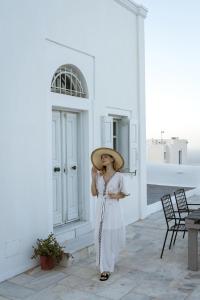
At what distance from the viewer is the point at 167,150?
875 inches

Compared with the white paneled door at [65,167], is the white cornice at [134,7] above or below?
above

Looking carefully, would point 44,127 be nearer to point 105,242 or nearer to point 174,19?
point 105,242

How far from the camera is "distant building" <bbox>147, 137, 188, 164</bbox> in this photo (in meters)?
21.7

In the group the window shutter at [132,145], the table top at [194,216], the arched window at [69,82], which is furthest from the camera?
the window shutter at [132,145]

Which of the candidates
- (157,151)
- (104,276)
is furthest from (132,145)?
(157,151)

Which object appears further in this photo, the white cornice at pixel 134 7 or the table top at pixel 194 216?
the white cornice at pixel 134 7

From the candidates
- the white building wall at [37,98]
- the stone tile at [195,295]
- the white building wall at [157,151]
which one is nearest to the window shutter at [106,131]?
the white building wall at [37,98]

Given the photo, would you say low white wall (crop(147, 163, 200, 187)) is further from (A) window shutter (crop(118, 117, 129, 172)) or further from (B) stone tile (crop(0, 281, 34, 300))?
(B) stone tile (crop(0, 281, 34, 300))

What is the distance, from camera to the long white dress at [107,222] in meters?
4.80

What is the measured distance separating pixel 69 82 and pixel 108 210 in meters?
2.59

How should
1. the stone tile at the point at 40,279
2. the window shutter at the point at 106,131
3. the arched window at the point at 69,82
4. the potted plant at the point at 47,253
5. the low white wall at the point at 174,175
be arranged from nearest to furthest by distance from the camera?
the stone tile at the point at 40,279, the potted plant at the point at 47,253, the arched window at the point at 69,82, the window shutter at the point at 106,131, the low white wall at the point at 174,175

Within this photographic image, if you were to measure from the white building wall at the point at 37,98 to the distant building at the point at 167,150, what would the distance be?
1476cm

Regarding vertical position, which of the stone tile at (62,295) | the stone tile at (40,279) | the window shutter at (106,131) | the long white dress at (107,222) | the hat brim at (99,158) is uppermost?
the window shutter at (106,131)

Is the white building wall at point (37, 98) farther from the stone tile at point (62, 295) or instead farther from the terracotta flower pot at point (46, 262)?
the stone tile at point (62, 295)
